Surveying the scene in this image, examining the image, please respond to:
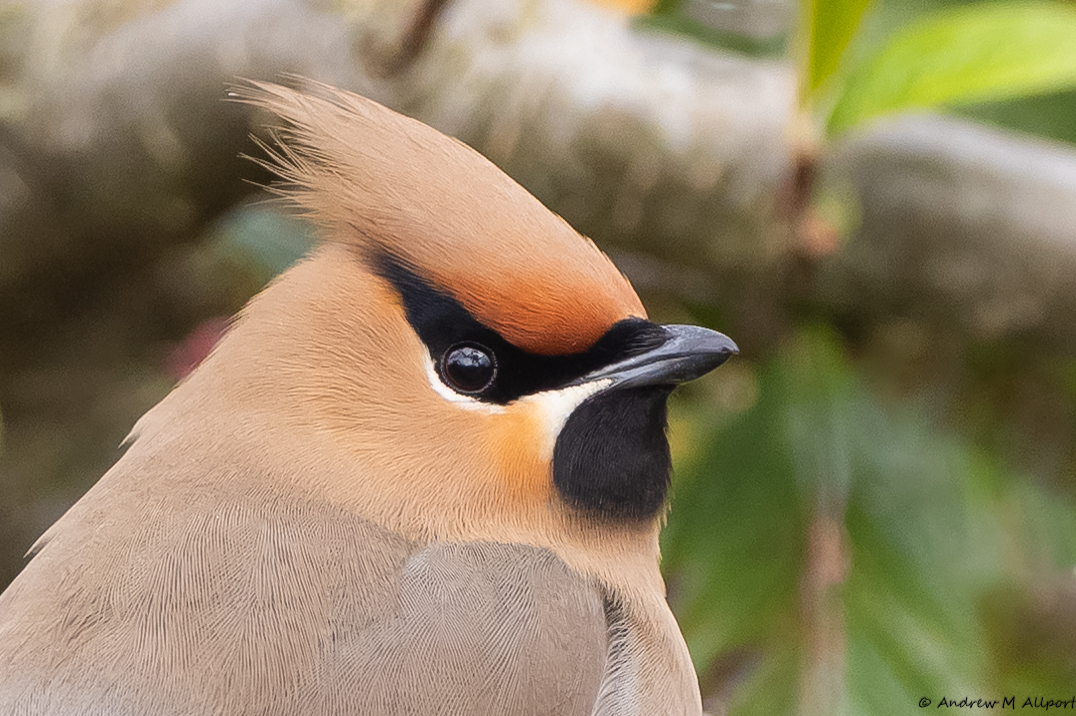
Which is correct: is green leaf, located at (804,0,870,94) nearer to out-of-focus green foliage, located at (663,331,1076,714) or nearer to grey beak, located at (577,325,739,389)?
out-of-focus green foliage, located at (663,331,1076,714)

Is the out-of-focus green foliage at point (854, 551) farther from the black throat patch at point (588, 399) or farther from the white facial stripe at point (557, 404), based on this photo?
the white facial stripe at point (557, 404)

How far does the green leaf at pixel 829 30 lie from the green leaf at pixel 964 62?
5cm

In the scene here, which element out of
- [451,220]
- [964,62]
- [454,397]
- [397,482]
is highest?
[964,62]

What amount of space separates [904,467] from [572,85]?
1.02 meters

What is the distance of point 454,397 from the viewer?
4.85 feet

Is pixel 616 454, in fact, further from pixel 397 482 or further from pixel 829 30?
pixel 829 30

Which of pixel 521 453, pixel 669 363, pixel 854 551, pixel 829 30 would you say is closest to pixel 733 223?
pixel 829 30

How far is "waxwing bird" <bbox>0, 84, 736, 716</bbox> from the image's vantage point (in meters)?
1.31

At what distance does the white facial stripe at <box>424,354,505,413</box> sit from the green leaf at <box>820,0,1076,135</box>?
0.89 metres

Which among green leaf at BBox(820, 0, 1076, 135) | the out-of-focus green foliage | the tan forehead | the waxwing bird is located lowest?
the out-of-focus green foliage

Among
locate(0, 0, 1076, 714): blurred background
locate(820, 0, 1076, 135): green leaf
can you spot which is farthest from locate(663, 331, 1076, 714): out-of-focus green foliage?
locate(820, 0, 1076, 135): green leaf

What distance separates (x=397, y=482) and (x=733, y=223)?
1.02 metres

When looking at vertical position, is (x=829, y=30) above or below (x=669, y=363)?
above

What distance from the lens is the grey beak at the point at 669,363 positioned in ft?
4.94
